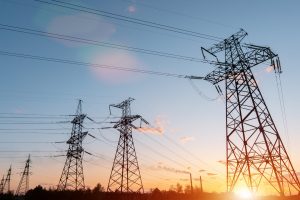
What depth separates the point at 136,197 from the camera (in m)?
55.5

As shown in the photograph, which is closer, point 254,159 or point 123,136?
point 254,159

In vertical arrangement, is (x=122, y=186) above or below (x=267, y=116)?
below

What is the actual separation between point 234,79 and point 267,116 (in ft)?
13.5

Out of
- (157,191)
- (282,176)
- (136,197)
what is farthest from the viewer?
(157,191)

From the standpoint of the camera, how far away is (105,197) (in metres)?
59.8

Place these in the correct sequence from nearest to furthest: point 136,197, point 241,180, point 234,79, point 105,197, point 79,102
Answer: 1. point 241,180
2. point 234,79
3. point 79,102
4. point 136,197
5. point 105,197

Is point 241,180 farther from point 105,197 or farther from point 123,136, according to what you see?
point 105,197

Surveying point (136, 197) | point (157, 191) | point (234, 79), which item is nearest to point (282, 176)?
point (234, 79)

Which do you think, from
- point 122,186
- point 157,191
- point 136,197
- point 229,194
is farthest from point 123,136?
point 157,191

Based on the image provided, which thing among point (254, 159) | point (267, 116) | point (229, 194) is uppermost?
point (267, 116)

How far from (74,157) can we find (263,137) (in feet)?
109

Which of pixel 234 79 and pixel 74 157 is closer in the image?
pixel 234 79

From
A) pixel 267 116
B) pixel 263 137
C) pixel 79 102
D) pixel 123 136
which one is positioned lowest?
pixel 263 137

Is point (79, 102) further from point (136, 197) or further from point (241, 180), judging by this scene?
point (241, 180)
